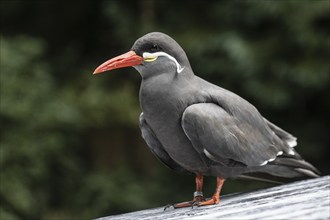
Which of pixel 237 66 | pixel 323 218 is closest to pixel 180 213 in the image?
pixel 323 218

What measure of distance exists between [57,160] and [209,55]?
2002 millimetres

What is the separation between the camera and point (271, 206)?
3244mm

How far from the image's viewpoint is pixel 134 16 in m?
8.48

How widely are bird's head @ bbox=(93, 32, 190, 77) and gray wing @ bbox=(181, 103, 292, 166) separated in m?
0.25

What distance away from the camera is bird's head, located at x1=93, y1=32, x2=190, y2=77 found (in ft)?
12.0

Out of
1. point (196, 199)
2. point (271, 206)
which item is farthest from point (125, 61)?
point (271, 206)

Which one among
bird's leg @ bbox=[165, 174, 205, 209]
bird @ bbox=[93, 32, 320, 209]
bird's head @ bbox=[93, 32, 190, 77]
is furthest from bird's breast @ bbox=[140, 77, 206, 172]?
bird's leg @ bbox=[165, 174, 205, 209]

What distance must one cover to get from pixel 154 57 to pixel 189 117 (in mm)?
368

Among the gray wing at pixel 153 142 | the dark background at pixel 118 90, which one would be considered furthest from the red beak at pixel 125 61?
the dark background at pixel 118 90

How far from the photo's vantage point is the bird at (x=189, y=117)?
361 centimetres

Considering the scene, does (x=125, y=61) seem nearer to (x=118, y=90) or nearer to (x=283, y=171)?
(x=283, y=171)

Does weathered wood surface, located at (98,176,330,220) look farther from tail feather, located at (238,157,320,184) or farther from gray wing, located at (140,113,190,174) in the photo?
gray wing, located at (140,113,190,174)

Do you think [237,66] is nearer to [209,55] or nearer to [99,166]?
[209,55]

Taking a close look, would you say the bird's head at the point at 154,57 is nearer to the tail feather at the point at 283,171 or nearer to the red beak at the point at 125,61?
the red beak at the point at 125,61
